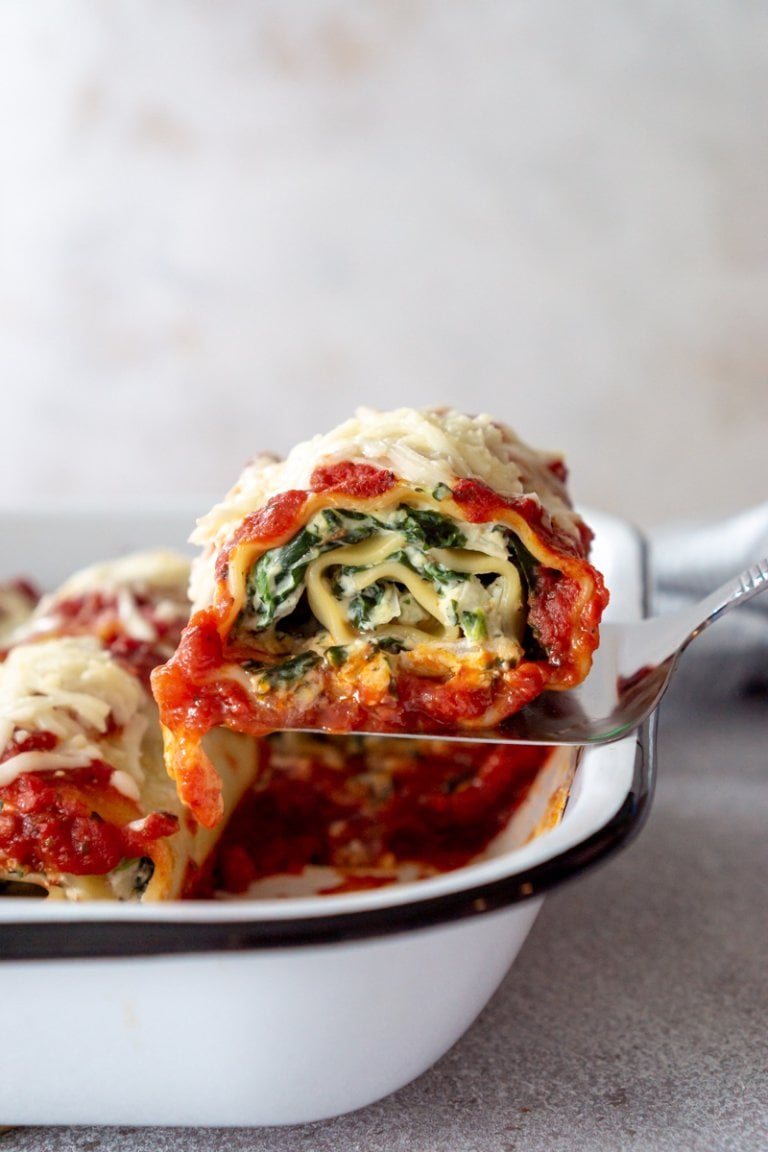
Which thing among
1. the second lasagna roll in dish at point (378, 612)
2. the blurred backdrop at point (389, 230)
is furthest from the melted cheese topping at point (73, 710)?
the blurred backdrop at point (389, 230)

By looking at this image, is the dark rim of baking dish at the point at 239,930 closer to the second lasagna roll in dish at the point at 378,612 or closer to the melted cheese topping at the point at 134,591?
the second lasagna roll in dish at the point at 378,612

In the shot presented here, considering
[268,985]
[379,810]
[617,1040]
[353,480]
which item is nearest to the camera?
[268,985]

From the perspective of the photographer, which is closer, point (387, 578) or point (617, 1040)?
point (387, 578)

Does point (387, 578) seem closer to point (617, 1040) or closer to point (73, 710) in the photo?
point (73, 710)

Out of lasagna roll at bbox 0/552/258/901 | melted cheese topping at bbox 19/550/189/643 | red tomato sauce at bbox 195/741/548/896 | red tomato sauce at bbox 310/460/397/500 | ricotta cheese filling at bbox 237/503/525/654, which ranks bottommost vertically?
red tomato sauce at bbox 195/741/548/896

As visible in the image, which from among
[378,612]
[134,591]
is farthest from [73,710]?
[134,591]

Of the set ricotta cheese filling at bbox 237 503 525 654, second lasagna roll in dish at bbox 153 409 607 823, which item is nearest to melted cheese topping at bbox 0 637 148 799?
second lasagna roll in dish at bbox 153 409 607 823

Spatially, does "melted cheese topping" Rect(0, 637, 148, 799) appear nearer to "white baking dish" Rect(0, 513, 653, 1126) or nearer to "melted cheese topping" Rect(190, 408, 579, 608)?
"melted cheese topping" Rect(190, 408, 579, 608)
